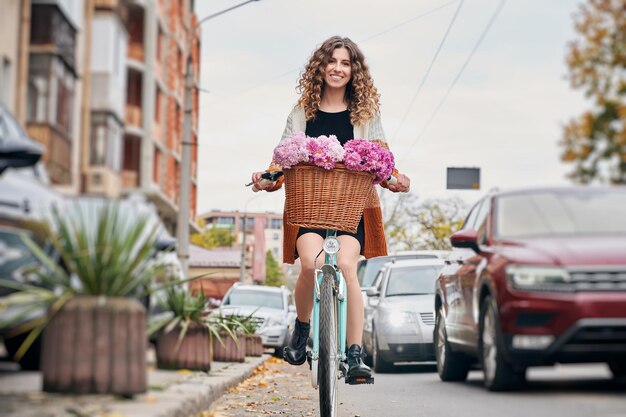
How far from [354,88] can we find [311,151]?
26.7 inches

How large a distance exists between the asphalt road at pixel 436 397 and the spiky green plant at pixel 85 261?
47.7 inches

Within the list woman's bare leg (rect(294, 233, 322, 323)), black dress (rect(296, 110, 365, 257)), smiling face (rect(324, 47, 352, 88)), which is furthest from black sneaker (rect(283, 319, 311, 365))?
smiling face (rect(324, 47, 352, 88))

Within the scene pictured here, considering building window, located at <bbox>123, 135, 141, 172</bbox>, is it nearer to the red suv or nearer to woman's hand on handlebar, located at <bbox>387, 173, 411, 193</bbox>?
the red suv

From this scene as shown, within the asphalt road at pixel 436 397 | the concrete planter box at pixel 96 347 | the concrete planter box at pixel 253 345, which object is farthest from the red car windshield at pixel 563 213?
the concrete planter box at pixel 253 345

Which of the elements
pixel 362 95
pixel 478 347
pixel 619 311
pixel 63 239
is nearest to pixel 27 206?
pixel 63 239

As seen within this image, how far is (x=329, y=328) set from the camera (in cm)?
535

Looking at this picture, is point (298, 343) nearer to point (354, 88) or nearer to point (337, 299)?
point (337, 299)

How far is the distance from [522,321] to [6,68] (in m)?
1.69

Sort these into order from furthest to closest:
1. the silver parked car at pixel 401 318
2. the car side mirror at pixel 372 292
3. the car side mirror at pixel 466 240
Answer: the car side mirror at pixel 372 292
the silver parked car at pixel 401 318
the car side mirror at pixel 466 240

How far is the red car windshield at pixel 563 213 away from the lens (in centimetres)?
209

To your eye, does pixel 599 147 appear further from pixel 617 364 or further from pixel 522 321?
pixel 617 364

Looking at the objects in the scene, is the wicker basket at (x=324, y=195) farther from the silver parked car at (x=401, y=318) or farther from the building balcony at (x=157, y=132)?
the silver parked car at (x=401, y=318)

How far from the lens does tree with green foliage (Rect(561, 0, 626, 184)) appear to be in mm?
1870

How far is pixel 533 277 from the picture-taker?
225 cm
